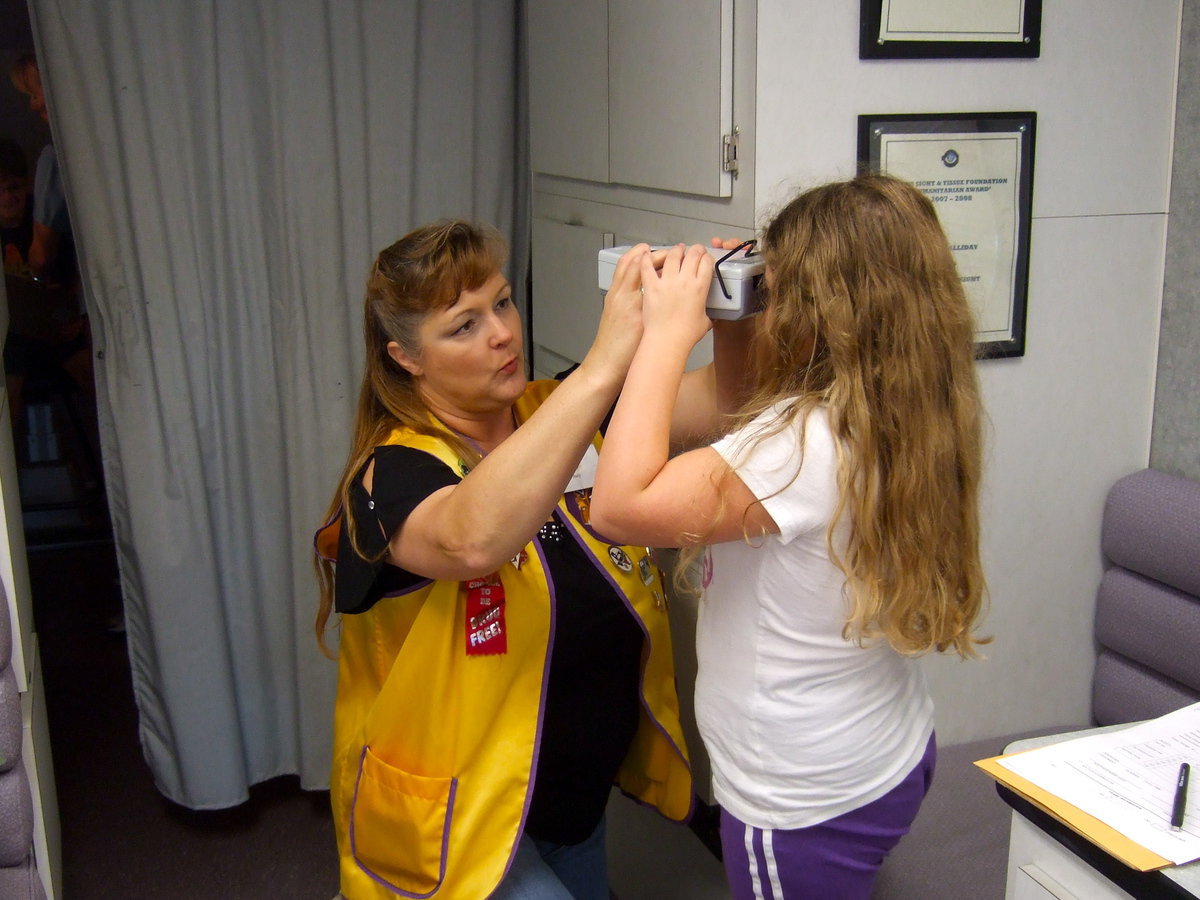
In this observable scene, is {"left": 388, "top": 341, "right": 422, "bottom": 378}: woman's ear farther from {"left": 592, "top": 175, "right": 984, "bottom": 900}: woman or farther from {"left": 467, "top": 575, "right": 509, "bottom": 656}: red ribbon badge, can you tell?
{"left": 592, "top": 175, "right": 984, "bottom": 900}: woman

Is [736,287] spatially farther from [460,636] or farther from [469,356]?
[460,636]

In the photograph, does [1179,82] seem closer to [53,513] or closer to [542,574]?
[542,574]

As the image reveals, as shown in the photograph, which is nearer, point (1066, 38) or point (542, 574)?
point (542, 574)

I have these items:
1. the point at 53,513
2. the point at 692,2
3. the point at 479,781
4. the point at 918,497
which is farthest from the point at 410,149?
the point at 53,513

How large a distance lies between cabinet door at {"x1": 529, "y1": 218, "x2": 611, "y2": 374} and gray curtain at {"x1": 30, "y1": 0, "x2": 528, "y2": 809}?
13cm

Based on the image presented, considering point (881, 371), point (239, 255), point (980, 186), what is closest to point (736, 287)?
point (881, 371)

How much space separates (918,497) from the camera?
3.84 ft

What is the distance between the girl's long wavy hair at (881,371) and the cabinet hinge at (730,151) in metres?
0.41

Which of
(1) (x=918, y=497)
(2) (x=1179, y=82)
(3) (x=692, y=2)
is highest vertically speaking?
(3) (x=692, y=2)

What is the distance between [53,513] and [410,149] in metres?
2.41

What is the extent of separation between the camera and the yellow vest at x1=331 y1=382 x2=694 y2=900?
1450 mm

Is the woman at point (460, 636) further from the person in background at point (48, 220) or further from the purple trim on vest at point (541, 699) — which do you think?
the person in background at point (48, 220)

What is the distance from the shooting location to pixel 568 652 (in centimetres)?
152

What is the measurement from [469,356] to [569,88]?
2.96 feet
